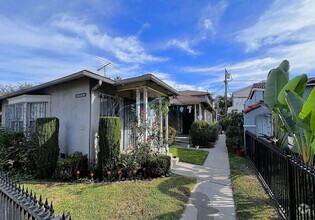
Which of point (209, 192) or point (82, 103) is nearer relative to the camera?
point (209, 192)

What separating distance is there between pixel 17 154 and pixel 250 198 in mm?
9852

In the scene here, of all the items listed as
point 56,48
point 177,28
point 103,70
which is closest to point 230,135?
point 177,28

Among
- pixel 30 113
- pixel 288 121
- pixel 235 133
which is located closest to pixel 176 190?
pixel 288 121

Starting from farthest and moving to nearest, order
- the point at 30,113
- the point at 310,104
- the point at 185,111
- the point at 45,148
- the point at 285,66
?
the point at 185,111 → the point at 30,113 → the point at 45,148 → the point at 285,66 → the point at 310,104

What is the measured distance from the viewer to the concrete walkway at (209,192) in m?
5.28

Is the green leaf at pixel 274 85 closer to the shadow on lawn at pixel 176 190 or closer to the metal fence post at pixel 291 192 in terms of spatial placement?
the metal fence post at pixel 291 192

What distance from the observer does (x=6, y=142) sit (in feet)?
33.7

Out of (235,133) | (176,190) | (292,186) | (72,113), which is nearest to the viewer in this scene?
(292,186)

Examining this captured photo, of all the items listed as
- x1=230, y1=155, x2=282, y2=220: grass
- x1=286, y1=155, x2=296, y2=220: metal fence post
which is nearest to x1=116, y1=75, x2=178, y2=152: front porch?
x1=230, y1=155, x2=282, y2=220: grass

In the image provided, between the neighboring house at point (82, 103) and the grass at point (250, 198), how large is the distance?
482 cm

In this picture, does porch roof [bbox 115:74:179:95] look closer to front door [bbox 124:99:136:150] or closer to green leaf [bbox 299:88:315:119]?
front door [bbox 124:99:136:150]

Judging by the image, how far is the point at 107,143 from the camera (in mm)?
8109

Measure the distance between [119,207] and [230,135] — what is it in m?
11.1

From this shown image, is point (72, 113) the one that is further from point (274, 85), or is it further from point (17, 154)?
point (274, 85)
